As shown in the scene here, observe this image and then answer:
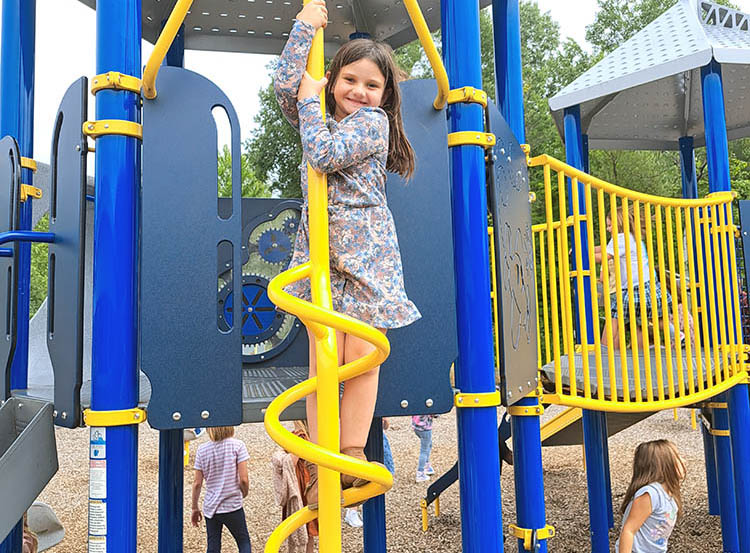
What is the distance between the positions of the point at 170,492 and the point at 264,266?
1.30 meters

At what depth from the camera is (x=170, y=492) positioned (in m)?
3.25

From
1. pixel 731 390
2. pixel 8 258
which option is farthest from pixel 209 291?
pixel 731 390

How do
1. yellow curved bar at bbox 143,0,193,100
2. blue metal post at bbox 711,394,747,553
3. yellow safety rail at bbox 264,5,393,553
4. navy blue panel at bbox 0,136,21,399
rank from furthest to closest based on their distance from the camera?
blue metal post at bbox 711,394,747,553 → navy blue panel at bbox 0,136,21,399 → yellow curved bar at bbox 143,0,193,100 → yellow safety rail at bbox 264,5,393,553

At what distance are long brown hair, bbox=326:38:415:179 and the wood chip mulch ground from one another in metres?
3.94

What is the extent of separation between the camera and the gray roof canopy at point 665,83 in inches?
181

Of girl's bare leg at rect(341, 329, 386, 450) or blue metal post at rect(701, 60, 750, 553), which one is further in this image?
blue metal post at rect(701, 60, 750, 553)

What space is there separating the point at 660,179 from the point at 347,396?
1764cm

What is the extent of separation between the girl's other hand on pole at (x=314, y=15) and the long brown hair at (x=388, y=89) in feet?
0.70

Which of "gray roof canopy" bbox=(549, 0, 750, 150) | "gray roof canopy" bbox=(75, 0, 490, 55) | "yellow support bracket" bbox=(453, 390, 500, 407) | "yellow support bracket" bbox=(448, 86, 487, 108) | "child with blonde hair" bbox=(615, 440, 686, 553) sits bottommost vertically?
"child with blonde hair" bbox=(615, 440, 686, 553)

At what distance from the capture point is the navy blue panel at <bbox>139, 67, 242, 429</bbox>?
1892 mm

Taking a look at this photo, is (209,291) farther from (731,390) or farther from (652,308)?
(731,390)

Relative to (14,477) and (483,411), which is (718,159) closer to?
(483,411)

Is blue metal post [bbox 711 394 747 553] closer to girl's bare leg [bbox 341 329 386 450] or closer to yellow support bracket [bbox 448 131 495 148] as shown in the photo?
yellow support bracket [bbox 448 131 495 148]

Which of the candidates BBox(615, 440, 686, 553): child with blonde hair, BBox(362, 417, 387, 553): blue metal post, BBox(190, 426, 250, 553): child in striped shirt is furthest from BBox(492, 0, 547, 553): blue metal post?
BBox(190, 426, 250, 553): child in striped shirt
